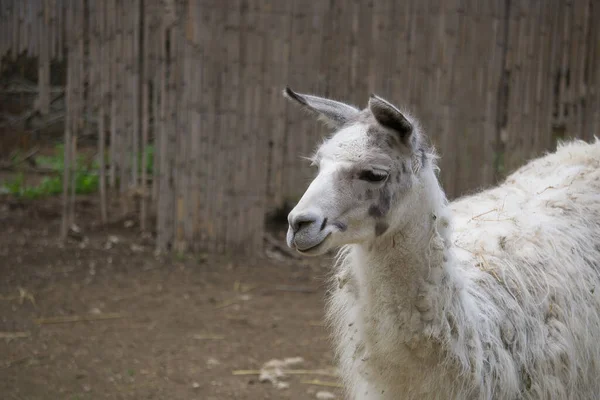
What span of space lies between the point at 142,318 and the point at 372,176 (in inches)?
144

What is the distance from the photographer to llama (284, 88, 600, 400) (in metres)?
2.85

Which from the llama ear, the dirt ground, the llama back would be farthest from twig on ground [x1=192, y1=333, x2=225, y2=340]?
the llama ear

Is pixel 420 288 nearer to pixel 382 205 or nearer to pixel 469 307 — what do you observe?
pixel 469 307

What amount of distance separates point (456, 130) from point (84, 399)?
14.9ft

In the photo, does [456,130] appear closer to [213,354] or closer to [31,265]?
[213,354]

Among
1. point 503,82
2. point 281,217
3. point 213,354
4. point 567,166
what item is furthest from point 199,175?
point 567,166

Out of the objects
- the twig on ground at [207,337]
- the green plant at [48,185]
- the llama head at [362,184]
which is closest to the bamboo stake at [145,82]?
the green plant at [48,185]

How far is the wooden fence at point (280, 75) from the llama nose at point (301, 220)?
190 inches

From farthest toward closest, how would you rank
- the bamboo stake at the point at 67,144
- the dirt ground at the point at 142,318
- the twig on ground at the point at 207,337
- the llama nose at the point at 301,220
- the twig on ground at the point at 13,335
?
the bamboo stake at the point at 67,144, the twig on ground at the point at 207,337, the twig on ground at the point at 13,335, the dirt ground at the point at 142,318, the llama nose at the point at 301,220

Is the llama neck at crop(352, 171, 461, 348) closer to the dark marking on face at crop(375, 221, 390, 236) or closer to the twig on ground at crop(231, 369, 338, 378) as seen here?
the dark marking on face at crop(375, 221, 390, 236)

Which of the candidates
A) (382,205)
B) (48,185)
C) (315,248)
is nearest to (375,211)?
(382,205)

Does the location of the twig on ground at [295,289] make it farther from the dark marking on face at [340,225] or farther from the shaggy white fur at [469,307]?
the dark marking on face at [340,225]

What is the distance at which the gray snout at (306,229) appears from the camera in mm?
2686

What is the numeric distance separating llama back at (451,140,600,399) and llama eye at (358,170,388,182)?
2.11 ft
